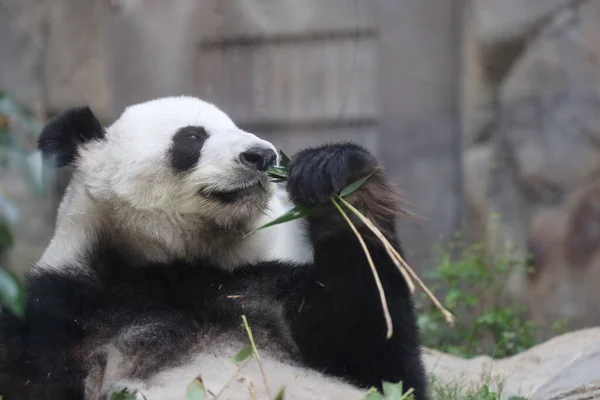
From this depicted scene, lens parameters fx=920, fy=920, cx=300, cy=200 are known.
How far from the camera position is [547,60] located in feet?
21.4

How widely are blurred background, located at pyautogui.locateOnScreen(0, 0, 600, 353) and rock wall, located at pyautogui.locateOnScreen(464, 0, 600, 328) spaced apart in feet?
0.03

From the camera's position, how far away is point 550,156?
6.42 m

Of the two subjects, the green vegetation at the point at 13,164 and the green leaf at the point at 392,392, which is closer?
the green vegetation at the point at 13,164

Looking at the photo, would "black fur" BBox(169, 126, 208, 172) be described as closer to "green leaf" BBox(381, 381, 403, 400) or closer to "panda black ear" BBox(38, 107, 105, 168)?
"panda black ear" BBox(38, 107, 105, 168)

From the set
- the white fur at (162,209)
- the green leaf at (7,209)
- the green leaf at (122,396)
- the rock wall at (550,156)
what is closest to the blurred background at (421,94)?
the rock wall at (550,156)

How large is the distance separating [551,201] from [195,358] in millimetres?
4037

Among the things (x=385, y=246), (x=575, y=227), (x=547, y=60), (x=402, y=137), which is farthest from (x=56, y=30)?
(x=385, y=246)

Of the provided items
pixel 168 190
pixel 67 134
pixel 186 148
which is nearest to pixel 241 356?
pixel 168 190

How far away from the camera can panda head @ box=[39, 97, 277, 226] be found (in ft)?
10.3

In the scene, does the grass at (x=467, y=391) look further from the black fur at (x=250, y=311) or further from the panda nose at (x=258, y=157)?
the panda nose at (x=258, y=157)

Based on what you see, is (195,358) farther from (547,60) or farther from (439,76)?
(439,76)

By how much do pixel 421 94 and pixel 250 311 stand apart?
214 inches

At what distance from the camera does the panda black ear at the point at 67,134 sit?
3385 mm

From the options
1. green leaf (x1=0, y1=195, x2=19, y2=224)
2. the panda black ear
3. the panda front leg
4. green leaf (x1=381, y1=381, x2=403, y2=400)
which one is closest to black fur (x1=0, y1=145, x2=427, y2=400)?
the panda front leg
